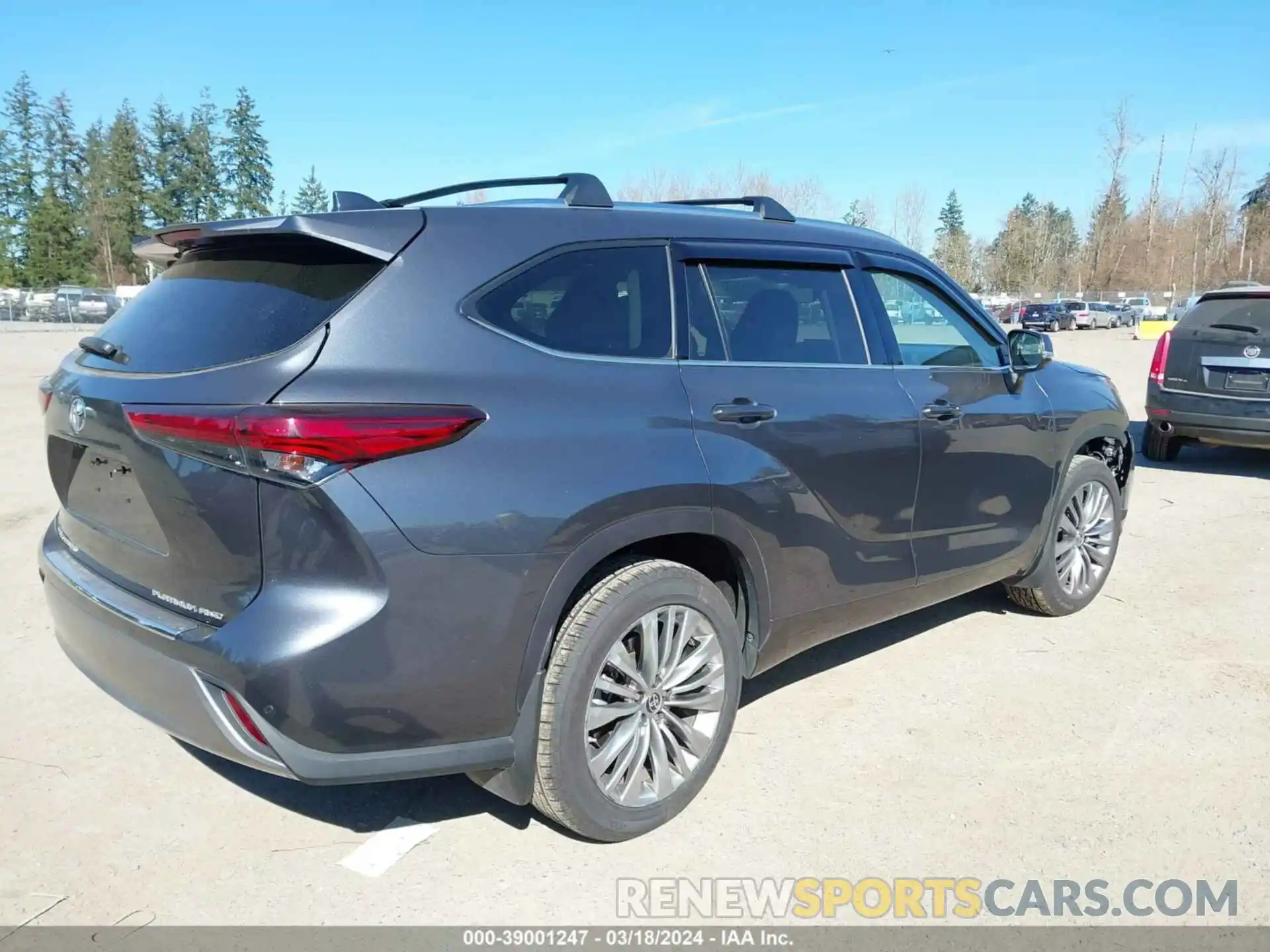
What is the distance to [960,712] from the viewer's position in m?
3.87

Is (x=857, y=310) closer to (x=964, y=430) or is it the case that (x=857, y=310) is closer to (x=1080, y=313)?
(x=964, y=430)

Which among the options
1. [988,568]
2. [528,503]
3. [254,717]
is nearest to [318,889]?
[254,717]

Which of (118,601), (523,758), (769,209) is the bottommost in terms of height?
(523,758)

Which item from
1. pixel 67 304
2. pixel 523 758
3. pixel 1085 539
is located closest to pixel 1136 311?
pixel 67 304

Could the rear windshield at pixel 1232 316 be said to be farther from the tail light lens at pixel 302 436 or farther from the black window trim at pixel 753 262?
the tail light lens at pixel 302 436

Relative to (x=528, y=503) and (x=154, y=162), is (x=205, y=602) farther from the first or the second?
(x=154, y=162)

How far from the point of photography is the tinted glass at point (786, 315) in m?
3.29

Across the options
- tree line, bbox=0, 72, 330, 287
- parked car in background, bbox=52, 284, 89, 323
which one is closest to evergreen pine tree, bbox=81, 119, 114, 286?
tree line, bbox=0, 72, 330, 287

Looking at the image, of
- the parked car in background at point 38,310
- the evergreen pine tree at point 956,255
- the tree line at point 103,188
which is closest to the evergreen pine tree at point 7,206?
the tree line at point 103,188

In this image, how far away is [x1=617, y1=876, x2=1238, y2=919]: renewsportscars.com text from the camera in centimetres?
267

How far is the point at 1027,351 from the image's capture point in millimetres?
4500

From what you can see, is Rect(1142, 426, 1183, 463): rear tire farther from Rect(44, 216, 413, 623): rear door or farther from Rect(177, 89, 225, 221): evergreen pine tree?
Rect(177, 89, 225, 221): evergreen pine tree

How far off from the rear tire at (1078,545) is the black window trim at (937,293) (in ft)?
2.65

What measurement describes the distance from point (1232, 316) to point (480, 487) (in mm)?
8822
